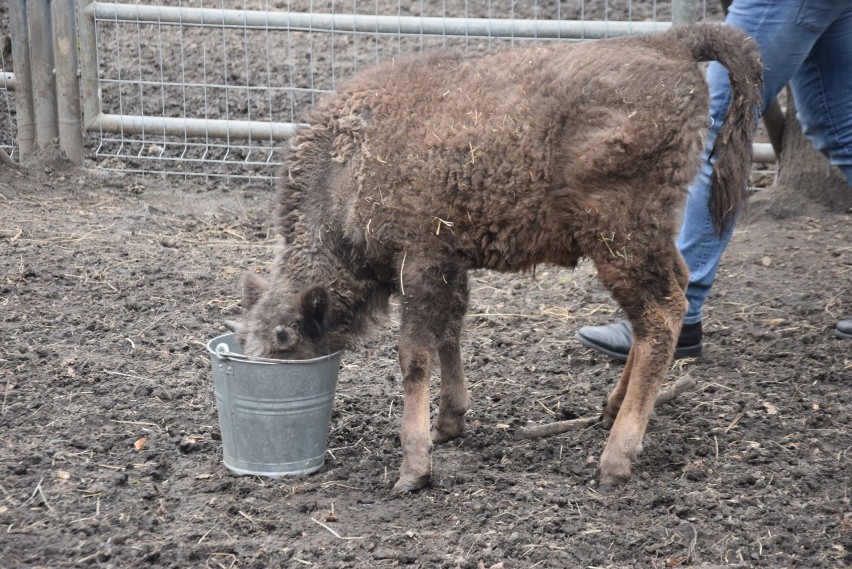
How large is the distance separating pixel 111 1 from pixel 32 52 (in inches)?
33.4

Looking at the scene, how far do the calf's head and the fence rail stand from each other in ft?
13.1

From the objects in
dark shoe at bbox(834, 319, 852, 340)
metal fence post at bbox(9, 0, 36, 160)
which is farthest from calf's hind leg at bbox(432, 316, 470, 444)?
metal fence post at bbox(9, 0, 36, 160)

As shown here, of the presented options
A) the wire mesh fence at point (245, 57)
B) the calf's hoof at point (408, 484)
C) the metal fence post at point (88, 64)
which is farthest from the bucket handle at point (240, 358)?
the metal fence post at point (88, 64)

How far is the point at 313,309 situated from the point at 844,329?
3.03 meters

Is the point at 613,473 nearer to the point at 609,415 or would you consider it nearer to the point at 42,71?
the point at 609,415

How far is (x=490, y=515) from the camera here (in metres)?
3.53

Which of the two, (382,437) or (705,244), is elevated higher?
(705,244)

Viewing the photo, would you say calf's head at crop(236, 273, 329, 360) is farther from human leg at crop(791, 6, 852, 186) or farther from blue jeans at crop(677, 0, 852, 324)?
human leg at crop(791, 6, 852, 186)

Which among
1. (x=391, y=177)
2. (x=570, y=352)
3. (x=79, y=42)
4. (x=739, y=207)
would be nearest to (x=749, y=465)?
(x=739, y=207)

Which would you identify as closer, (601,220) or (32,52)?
(601,220)

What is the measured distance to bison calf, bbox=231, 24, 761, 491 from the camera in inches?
144

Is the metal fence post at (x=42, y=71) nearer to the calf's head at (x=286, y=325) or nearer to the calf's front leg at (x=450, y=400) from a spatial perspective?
the calf's head at (x=286, y=325)

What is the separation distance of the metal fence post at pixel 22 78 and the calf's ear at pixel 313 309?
5486 millimetres

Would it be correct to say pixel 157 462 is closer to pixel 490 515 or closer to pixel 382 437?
pixel 382 437
